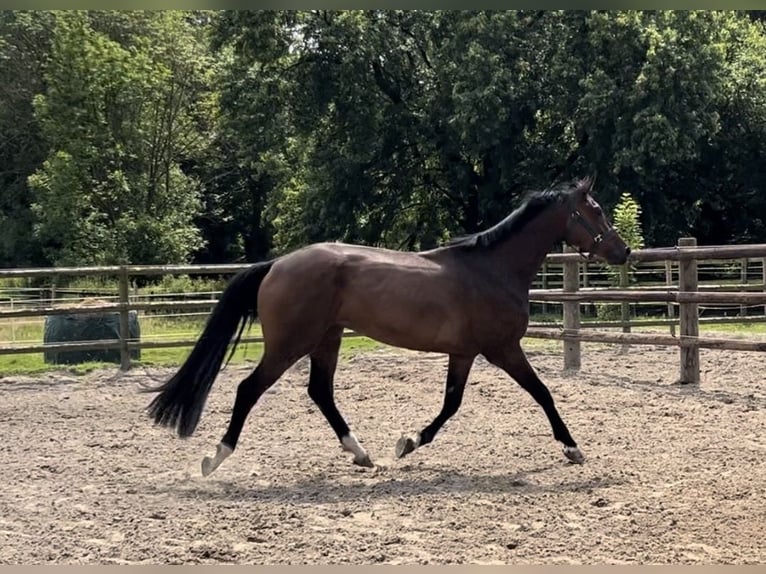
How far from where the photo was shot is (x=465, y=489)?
4324 millimetres

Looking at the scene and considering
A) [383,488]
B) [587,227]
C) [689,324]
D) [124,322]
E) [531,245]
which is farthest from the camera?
[124,322]

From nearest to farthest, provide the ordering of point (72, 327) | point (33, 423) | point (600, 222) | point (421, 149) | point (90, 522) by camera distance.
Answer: point (90, 522)
point (600, 222)
point (33, 423)
point (72, 327)
point (421, 149)

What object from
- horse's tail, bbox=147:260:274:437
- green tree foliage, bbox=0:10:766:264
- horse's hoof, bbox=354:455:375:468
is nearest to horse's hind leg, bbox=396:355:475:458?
horse's hoof, bbox=354:455:375:468

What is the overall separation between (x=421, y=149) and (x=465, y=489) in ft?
60.1

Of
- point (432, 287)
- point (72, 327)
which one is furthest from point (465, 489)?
point (72, 327)

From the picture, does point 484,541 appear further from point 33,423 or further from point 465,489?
point 33,423

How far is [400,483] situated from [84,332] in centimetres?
674

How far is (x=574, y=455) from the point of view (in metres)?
4.88

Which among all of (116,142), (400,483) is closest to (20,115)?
(116,142)

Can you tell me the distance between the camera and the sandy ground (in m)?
3.34

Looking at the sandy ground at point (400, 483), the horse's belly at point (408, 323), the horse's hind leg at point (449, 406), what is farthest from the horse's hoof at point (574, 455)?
the horse's belly at point (408, 323)

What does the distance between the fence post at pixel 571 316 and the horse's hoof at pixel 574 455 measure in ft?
14.5

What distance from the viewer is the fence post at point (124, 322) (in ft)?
31.3

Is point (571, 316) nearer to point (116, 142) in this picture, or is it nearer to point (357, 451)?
point (357, 451)
